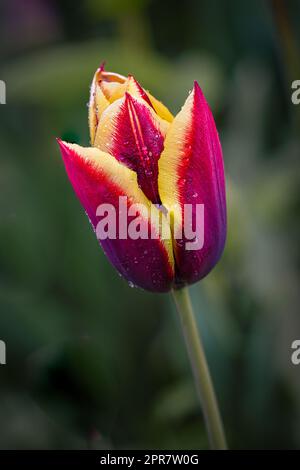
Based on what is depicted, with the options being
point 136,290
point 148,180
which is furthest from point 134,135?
point 136,290

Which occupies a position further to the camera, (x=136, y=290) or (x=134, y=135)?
(x=136, y=290)

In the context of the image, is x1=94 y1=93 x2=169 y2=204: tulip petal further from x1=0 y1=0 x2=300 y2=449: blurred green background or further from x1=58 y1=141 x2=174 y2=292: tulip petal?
x1=0 y1=0 x2=300 y2=449: blurred green background

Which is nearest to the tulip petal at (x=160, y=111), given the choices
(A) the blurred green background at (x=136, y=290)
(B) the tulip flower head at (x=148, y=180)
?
(B) the tulip flower head at (x=148, y=180)

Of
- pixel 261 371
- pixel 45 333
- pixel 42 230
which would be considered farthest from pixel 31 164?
pixel 261 371

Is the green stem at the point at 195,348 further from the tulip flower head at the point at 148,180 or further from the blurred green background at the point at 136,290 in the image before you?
the blurred green background at the point at 136,290

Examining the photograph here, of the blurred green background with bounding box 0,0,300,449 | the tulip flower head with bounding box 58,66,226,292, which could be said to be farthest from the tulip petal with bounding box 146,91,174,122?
the blurred green background with bounding box 0,0,300,449

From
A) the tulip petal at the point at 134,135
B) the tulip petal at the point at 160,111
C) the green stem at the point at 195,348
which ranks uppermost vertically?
the tulip petal at the point at 160,111

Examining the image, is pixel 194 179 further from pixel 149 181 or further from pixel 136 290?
pixel 136 290

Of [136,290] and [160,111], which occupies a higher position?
[160,111]
